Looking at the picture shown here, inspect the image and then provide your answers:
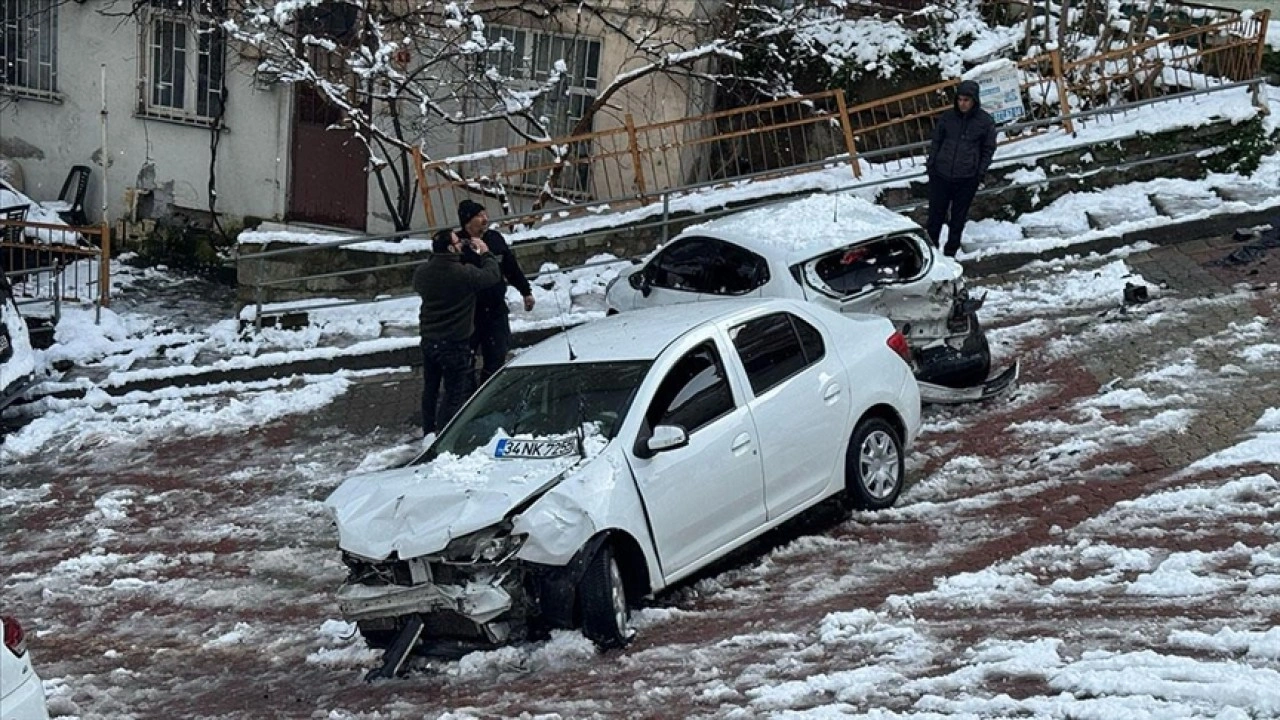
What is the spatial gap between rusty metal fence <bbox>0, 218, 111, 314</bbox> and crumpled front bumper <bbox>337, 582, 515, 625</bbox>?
9.17 m

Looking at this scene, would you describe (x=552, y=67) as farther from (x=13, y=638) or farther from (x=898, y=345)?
(x=13, y=638)

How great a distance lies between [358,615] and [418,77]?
11.4m

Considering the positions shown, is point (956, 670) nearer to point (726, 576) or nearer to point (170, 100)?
point (726, 576)

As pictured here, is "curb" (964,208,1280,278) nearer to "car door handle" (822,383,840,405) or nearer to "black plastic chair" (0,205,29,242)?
"car door handle" (822,383,840,405)

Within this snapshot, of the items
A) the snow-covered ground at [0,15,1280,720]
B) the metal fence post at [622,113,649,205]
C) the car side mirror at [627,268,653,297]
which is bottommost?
the snow-covered ground at [0,15,1280,720]

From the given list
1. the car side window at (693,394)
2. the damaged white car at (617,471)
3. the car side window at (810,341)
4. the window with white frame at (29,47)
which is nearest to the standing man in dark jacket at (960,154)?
the damaged white car at (617,471)

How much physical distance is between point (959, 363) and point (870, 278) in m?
0.91

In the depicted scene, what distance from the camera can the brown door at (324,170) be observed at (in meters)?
20.2

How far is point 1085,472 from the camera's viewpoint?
1095 centimetres

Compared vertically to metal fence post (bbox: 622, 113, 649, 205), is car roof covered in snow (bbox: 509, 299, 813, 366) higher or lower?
lower

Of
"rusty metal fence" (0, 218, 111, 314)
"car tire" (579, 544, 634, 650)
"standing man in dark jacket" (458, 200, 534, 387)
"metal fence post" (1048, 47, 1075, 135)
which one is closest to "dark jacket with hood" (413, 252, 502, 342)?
"standing man in dark jacket" (458, 200, 534, 387)

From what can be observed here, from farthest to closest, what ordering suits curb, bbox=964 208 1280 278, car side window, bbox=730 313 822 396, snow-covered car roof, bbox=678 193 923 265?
curb, bbox=964 208 1280 278
snow-covered car roof, bbox=678 193 923 265
car side window, bbox=730 313 822 396

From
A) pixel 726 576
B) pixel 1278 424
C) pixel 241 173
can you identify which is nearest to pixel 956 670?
pixel 726 576

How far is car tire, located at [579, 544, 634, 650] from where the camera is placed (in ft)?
28.2
